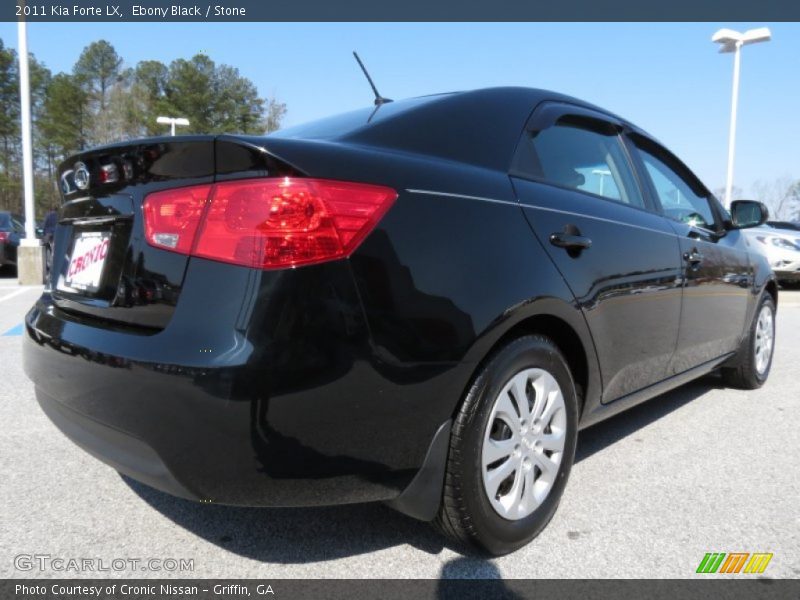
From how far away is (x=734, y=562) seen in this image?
204 cm

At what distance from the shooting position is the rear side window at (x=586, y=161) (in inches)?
95.9

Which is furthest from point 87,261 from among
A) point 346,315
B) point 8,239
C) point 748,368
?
point 8,239

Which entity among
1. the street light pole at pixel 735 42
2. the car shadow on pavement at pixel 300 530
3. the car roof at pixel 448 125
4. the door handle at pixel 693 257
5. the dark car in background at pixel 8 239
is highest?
the street light pole at pixel 735 42

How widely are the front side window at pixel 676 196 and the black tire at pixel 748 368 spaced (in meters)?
0.89

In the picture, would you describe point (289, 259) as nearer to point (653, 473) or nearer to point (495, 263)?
point (495, 263)

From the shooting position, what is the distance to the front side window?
3197mm

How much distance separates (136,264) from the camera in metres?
1.72

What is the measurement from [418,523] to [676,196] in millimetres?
2333

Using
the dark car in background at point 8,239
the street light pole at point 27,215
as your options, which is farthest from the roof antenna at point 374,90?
the dark car in background at point 8,239

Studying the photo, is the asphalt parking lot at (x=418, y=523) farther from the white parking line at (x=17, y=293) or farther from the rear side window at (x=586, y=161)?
the white parking line at (x=17, y=293)

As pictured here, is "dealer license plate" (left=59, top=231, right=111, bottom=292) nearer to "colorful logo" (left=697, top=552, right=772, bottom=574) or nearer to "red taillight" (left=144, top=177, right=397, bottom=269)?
"red taillight" (left=144, top=177, right=397, bottom=269)

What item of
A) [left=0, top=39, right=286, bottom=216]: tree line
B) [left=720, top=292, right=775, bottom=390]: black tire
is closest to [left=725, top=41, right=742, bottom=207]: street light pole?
[left=720, top=292, right=775, bottom=390]: black tire

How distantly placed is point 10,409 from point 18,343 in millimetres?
2284

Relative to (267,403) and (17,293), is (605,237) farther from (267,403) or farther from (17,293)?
(17,293)
